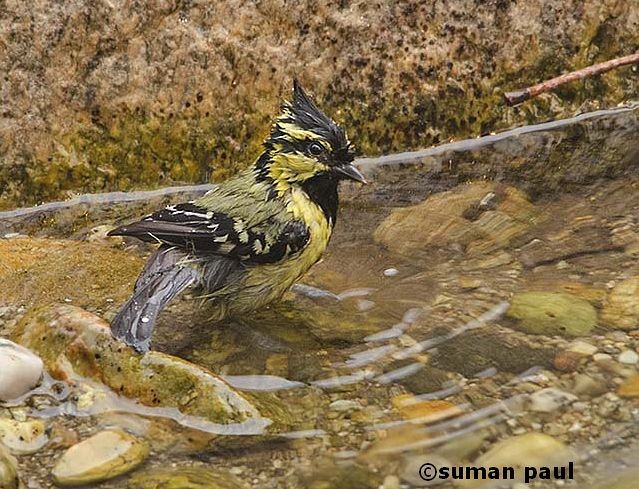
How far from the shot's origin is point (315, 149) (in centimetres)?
540

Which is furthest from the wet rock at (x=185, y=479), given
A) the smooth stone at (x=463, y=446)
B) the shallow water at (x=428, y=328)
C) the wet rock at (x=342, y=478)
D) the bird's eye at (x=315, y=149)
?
the bird's eye at (x=315, y=149)

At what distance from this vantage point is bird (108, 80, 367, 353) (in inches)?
203

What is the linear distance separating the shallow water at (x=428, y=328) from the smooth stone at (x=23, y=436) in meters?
0.10

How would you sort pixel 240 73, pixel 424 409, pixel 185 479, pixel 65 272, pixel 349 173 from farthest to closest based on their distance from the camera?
pixel 240 73, pixel 65 272, pixel 349 173, pixel 424 409, pixel 185 479

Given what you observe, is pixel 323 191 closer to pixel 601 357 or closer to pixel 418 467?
pixel 601 357

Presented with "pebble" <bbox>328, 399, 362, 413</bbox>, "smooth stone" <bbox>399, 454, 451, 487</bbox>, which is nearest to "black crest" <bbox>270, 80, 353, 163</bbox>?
"pebble" <bbox>328, 399, 362, 413</bbox>

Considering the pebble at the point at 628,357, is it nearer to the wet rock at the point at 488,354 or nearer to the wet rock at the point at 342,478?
the wet rock at the point at 488,354

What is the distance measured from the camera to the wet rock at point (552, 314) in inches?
188

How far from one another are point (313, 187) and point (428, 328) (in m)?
1.01

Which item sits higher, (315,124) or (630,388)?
(315,124)

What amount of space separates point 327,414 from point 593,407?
3.44 ft

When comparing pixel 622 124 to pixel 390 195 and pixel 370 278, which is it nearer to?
pixel 390 195

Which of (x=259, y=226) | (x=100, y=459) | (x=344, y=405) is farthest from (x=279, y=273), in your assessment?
(x=100, y=459)

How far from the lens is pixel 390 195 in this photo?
642cm
